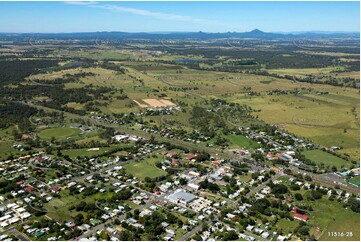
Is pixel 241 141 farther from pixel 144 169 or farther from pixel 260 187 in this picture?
pixel 144 169

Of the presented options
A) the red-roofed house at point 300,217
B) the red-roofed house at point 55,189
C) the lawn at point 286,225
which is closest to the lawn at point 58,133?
the red-roofed house at point 55,189

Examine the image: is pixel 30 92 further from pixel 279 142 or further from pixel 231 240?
pixel 231 240

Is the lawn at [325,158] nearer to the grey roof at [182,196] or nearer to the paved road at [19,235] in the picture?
the grey roof at [182,196]

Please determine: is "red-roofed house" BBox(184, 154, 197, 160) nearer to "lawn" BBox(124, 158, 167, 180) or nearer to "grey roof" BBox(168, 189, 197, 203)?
"lawn" BBox(124, 158, 167, 180)

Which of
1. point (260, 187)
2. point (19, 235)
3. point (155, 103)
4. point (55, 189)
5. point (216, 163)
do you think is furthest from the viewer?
point (155, 103)

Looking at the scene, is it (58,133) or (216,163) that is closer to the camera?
(216,163)

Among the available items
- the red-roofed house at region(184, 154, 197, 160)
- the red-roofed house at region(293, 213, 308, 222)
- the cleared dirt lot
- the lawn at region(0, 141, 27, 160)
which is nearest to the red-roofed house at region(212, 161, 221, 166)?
the red-roofed house at region(184, 154, 197, 160)

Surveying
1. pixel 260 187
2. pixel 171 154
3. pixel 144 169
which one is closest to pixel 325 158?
pixel 260 187
